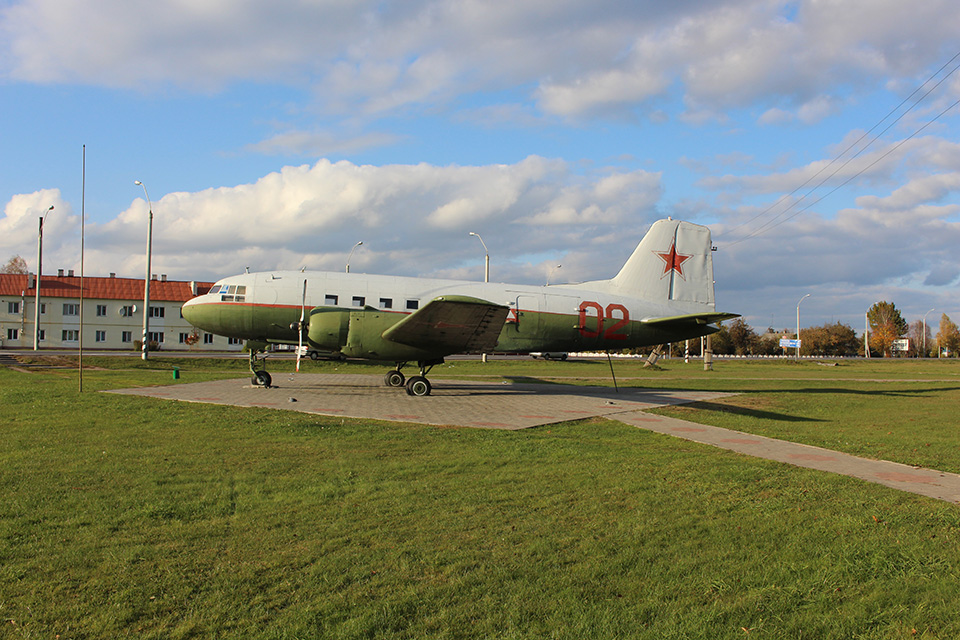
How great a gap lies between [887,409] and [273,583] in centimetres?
2188

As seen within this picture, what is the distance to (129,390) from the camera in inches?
752

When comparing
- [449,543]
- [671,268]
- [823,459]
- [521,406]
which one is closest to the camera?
[449,543]

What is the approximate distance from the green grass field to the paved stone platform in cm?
452

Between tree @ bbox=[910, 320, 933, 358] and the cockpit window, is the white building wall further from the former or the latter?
tree @ bbox=[910, 320, 933, 358]

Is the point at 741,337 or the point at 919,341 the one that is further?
the point at 919,341

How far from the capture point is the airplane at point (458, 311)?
68.0 ft

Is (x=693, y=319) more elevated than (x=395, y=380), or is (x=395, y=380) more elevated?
(x=693, y=319)

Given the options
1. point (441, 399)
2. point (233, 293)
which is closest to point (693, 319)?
point (441, 399)

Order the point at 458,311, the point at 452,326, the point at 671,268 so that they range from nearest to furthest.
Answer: the point at 458,311 → the point at 452,326 → the point at 671,268

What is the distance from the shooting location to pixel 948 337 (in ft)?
446

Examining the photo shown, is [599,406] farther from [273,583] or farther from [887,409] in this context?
[273,583]

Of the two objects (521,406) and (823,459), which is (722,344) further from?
(823,459)

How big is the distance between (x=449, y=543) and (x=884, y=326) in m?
154

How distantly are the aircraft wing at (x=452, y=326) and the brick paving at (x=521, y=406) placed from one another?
1767mm
